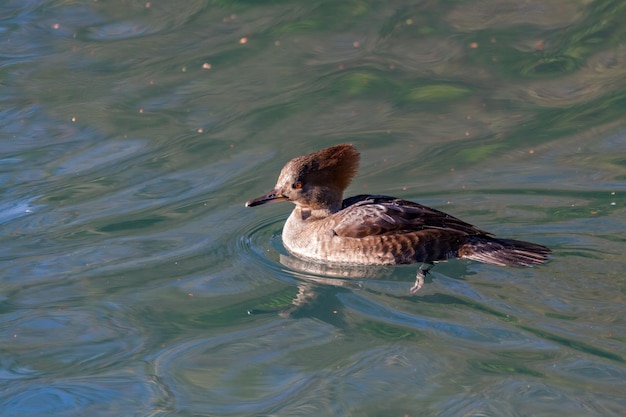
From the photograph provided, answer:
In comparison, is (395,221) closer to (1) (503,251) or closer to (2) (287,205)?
(1) (503,251)

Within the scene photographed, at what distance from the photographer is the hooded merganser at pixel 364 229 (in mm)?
7926

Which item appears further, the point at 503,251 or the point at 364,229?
the point at 364,229

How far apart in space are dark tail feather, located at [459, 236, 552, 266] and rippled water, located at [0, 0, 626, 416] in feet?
0.37

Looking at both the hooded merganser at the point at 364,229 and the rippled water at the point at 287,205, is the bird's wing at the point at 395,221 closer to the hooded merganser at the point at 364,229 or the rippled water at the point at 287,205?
the hooded merganser at the point at 364,229

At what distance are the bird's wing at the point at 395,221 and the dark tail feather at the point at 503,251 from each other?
0.12 metres

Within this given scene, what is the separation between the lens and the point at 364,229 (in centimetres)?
818

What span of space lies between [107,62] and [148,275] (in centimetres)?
505

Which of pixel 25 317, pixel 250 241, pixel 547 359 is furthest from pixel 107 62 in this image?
pixel 547 359

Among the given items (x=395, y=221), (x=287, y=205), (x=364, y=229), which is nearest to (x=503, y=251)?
(x=395, y=221)

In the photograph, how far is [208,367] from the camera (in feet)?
22.3

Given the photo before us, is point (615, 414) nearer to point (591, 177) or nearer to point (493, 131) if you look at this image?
point (591, 177)

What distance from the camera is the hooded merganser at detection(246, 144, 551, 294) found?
7.93 m

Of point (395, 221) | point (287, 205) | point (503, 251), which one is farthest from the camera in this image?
point (287, 205)

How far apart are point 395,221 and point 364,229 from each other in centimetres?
26
